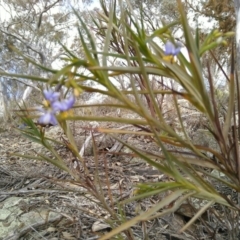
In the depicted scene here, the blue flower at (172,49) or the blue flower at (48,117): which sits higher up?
the blue flower at (172,49)

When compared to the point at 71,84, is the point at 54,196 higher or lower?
lower

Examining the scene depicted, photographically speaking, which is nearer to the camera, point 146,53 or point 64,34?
point 146,53

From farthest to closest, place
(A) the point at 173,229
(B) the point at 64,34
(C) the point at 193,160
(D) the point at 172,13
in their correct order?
1. (B) the point at 64,34
2. (D) the point at 172,13
3. (A) the point at 173,229
4. (C) the point at 193,160

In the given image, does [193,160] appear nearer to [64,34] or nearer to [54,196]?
[54,196]

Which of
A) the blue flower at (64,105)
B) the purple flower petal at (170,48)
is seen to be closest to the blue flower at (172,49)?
the purple flower petal at (170,48)

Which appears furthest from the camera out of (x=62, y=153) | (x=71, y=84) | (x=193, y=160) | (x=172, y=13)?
(x=172, y=13)

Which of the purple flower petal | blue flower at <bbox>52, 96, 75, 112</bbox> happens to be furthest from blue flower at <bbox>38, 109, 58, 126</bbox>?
the purple flower petal

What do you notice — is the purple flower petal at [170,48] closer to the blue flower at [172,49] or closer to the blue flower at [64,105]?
the blue flower at [172,49]

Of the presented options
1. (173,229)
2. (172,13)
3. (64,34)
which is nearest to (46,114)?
(173,229)
